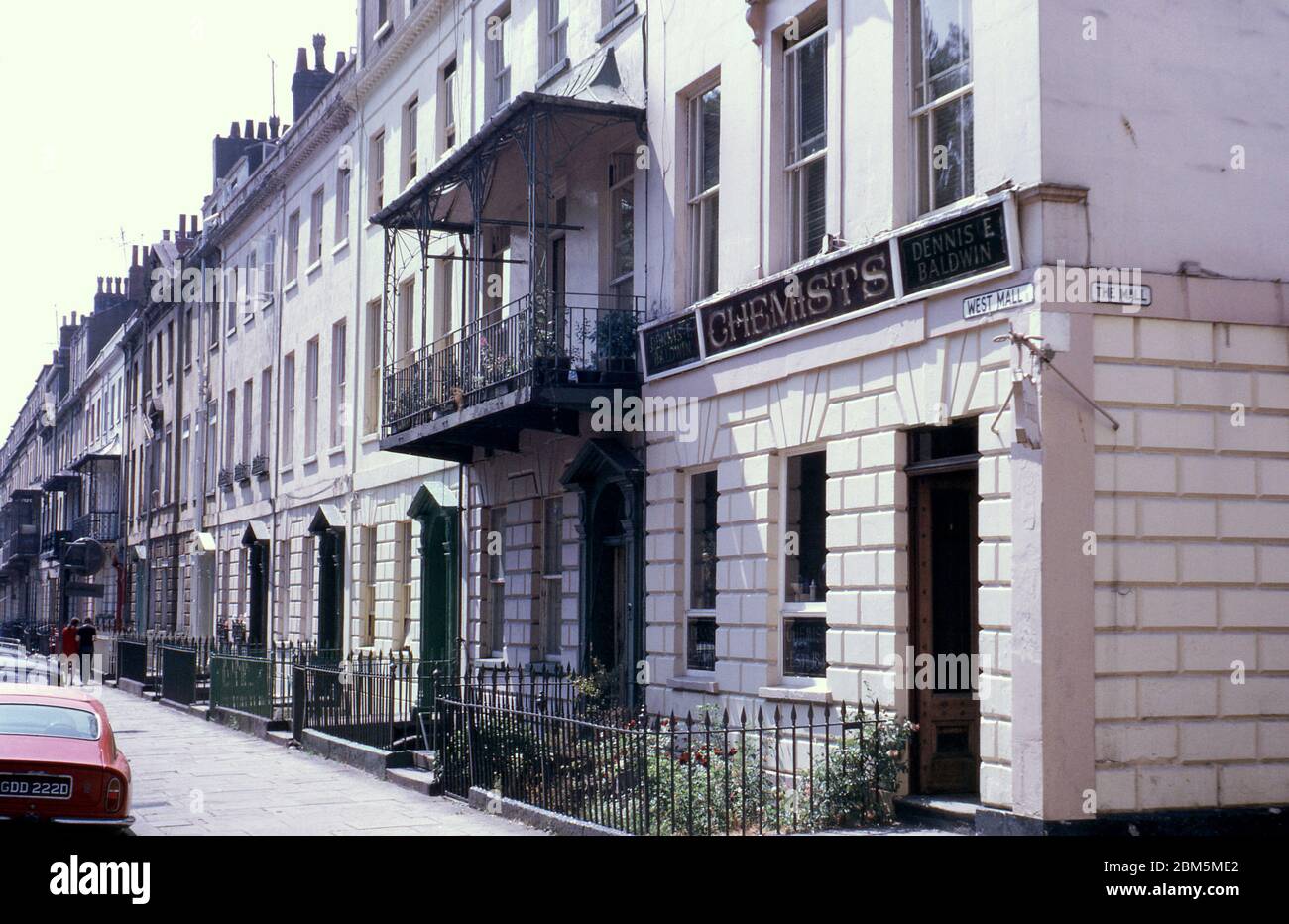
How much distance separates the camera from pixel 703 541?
1658cm

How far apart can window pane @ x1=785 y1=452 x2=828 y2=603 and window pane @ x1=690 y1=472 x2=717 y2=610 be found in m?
1.53

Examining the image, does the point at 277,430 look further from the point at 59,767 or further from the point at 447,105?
the point at 59,767

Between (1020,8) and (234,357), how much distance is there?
30.1 meters

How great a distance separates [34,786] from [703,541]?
24.5ft

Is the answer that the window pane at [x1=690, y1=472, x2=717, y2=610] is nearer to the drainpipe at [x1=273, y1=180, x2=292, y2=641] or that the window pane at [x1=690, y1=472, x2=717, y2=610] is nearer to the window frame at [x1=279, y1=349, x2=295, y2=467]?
the window frame at [x1=279, y1=349, x2=295, y2=467]

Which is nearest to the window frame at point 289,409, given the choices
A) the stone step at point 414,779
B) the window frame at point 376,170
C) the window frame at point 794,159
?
the window frame at point 376,170

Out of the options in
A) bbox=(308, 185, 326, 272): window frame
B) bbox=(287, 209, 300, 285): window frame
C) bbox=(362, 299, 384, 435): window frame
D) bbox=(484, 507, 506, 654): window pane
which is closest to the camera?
bbox=(484, 507, 506, 654): window pane

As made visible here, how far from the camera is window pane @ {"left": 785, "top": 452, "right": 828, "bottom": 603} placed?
47.7 ft

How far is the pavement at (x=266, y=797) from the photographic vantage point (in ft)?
45.9

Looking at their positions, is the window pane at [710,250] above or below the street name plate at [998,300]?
above

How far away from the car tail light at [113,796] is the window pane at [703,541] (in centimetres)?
654

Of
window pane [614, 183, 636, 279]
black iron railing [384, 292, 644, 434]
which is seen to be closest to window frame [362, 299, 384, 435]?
black iron railing [384, 292, 644, 434]

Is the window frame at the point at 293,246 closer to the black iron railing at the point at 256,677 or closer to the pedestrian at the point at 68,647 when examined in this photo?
the black iron railing at the point at 256,677

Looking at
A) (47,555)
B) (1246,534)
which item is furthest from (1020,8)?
(47,555)
